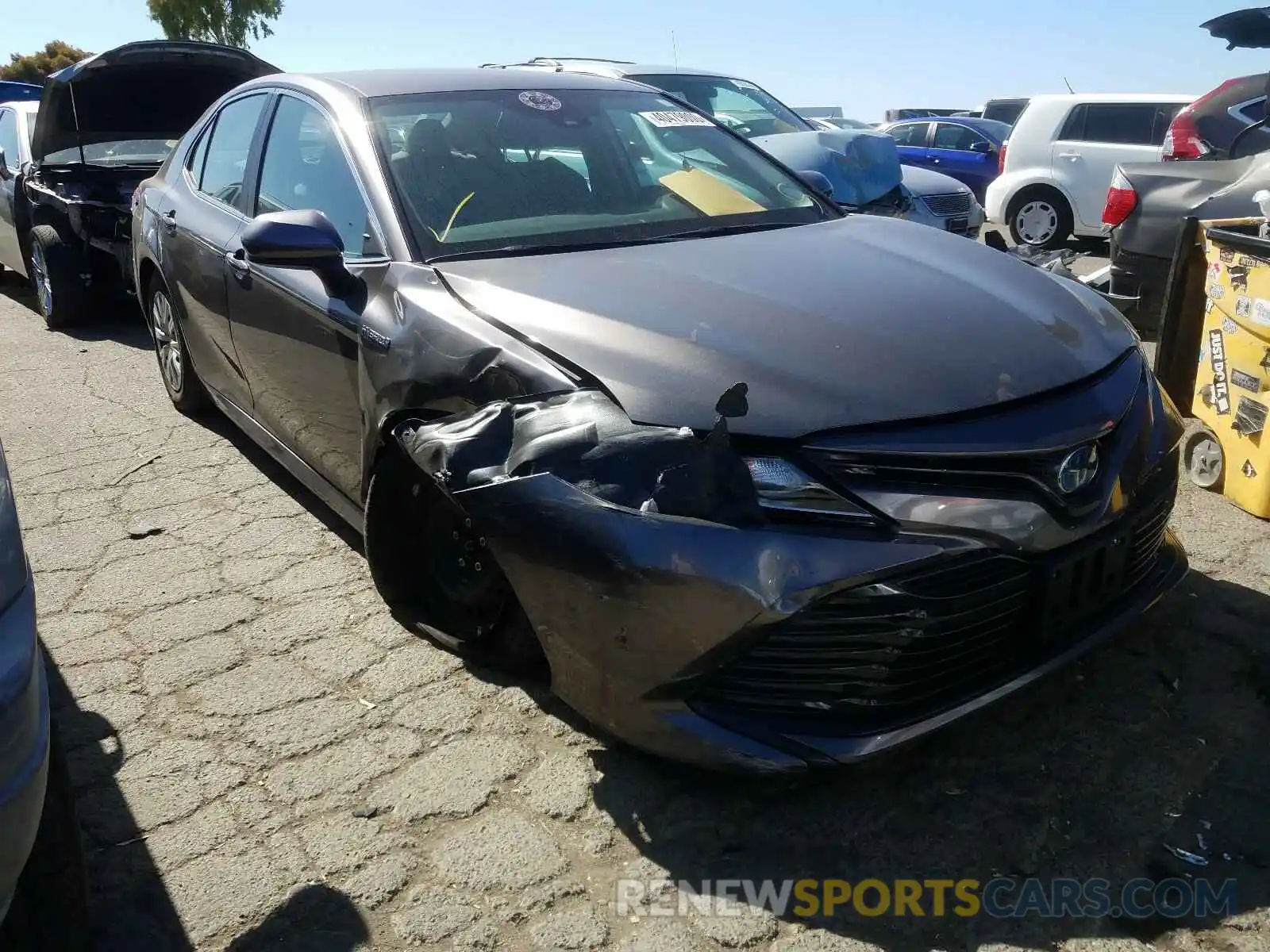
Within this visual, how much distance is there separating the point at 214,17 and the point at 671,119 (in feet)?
113

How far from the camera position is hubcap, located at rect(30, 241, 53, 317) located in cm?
717

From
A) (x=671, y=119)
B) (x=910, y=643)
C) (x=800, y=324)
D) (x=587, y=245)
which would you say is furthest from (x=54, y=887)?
(x=671, y=119)

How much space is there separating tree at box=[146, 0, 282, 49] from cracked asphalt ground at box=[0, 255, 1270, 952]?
33546 mm

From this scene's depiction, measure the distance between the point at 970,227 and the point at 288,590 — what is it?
6.29m

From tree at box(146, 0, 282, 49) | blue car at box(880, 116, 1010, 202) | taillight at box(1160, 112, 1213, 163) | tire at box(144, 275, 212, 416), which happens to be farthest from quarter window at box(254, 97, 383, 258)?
tree at box(146, 0, 282, 49)

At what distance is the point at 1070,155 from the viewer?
10.2 metres

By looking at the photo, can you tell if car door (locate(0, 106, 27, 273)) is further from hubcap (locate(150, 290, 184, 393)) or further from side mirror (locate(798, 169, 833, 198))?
side mirror (locate(798, 169, 833, 198))

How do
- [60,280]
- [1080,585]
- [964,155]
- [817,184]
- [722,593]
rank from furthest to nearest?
1. [964,155]
2. [60,280]
3. [817,184]
4. [1080,585]
5. [722,593]

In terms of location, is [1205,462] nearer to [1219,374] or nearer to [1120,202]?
[1219,374]

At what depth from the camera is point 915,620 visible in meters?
2.08

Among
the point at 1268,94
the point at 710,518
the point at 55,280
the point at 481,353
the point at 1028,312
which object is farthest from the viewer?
the point at 55,280

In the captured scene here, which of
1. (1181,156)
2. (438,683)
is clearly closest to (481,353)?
(438,683)

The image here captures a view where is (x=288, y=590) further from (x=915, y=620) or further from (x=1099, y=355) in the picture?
(x=1099, y=355)

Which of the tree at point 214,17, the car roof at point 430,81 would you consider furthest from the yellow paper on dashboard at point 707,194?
the tree at point 214,17
